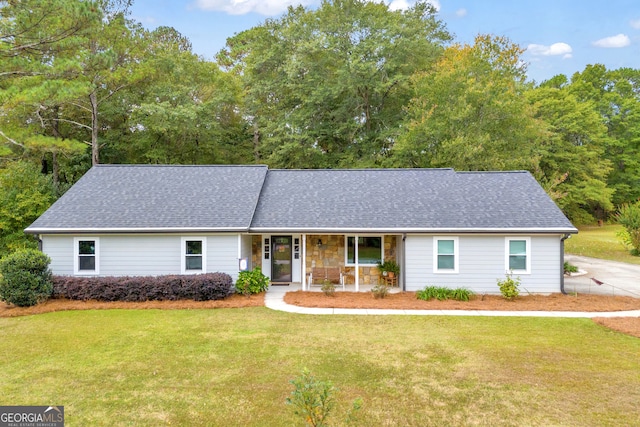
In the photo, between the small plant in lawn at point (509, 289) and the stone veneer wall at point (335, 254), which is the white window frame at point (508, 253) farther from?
the stone veneer wall at point (335, 254)

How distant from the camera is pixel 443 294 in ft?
40.6

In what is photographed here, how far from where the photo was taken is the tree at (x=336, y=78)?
2492 cm

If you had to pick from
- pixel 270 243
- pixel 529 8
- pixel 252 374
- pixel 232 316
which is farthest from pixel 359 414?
pixel 529 8

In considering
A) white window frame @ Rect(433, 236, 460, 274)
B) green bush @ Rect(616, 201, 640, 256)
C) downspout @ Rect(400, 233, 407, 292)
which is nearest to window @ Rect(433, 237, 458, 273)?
white window frame @ Rect(433, 236, 460, 274)

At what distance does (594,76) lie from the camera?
4597 cm

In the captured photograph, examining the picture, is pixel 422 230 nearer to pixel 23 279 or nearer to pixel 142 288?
pixel 142 288

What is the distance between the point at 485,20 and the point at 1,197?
97.9 ft

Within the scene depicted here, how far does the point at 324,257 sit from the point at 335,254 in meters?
0.45

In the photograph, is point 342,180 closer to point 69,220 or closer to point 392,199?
point 392,199

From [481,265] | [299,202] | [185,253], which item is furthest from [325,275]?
[481,265]

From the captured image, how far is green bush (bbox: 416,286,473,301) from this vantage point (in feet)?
40.2

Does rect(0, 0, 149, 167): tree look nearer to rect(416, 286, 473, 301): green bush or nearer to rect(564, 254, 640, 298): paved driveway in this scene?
rect(416, 286, 473, 301): green bush

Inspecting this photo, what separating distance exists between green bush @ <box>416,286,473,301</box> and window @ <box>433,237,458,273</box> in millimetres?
737

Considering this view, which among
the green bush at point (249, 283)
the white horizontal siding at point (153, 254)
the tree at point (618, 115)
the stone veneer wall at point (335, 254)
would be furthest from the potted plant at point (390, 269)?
the tree at point (618, 115)
